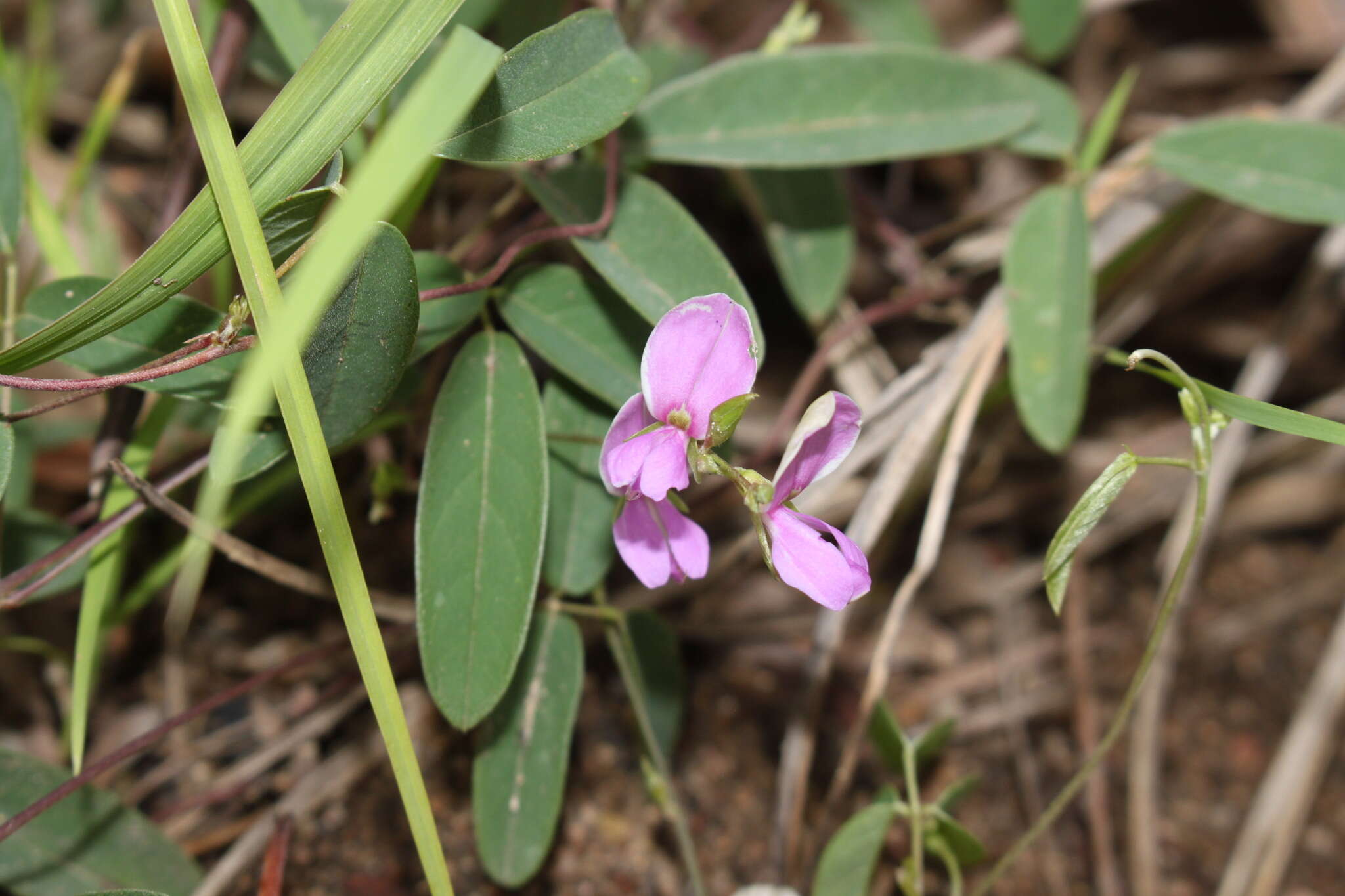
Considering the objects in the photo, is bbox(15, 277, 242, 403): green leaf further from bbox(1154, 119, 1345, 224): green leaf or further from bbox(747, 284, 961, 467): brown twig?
bbox(1154, 119, 1345, 224): green leaf

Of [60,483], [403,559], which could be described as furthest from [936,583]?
[60,483]

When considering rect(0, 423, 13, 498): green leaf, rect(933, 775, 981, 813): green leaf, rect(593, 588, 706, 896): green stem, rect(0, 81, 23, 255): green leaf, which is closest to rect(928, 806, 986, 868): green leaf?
rect(933, 775, 981, 813): green leaf

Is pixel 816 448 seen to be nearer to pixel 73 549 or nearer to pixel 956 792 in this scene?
pixel 956 792

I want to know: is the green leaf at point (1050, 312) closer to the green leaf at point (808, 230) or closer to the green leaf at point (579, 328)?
the green leaf at point (808, 230)

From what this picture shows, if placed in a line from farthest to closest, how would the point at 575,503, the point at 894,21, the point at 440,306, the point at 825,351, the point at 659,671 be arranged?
the point at 894,21
the point at 825,351
the point at 659,671
the point at 575,503
the point at 440,306

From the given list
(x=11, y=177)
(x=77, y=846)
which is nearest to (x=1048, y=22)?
(x=11, y=177)

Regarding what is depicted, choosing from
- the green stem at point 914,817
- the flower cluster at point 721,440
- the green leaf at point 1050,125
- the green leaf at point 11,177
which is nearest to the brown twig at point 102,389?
the green leaf at point 11,177
